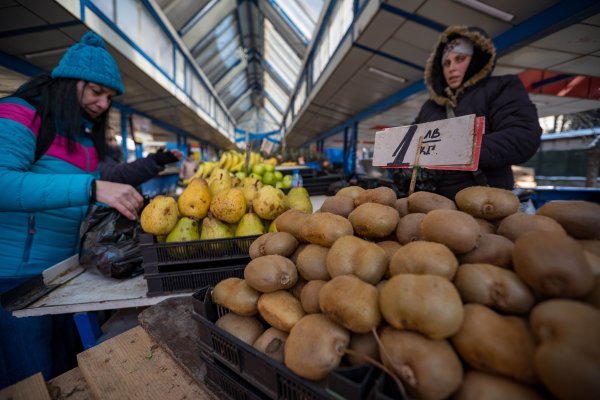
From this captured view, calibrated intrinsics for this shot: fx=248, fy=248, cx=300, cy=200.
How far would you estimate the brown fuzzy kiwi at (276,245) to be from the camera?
967mm

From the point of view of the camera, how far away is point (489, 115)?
5.65 feet

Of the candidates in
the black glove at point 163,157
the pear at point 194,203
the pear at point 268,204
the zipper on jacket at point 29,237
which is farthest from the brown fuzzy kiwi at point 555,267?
the black glove at point 163,157

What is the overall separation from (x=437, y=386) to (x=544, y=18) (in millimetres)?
3567

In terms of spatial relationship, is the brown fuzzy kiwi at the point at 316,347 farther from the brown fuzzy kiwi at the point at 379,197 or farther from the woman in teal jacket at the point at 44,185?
the woman in teal jacket at the point at 44,185

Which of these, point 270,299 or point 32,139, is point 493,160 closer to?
point 270,299

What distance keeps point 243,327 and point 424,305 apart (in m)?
0.55

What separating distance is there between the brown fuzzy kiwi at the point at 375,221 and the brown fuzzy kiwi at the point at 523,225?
1.09ft

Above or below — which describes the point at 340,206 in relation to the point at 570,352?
above

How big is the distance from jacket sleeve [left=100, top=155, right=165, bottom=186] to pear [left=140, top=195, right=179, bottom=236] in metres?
0.94

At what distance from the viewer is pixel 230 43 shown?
47.5 ft

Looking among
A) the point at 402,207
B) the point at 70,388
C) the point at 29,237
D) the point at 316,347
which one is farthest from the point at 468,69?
the point at 29,237

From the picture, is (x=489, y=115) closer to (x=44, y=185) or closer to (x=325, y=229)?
(x=325, y=229)

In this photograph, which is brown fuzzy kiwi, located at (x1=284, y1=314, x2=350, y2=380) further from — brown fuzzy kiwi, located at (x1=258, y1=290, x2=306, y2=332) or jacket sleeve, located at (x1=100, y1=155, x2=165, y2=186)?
jacket sleeve, located at (x1=100, y1=155, x2=165, y2=186)

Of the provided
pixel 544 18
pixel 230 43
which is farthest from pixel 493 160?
pixel 230 43
